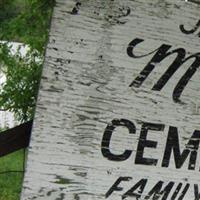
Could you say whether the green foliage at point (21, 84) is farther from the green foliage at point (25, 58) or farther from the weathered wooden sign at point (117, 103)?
the weathered wooden sign at point (117, 103)

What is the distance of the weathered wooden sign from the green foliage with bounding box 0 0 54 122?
1.38 m

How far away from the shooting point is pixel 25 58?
124 inches

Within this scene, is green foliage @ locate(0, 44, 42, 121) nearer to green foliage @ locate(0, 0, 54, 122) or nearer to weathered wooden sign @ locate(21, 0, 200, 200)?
green foliage @ locate(0, 0, 54, 122)

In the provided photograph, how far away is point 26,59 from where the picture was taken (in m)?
3.15

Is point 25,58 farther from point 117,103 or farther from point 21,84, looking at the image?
point 117,103

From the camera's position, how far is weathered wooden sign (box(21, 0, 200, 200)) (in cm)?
146

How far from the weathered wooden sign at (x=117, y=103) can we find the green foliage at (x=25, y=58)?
54.3 inches

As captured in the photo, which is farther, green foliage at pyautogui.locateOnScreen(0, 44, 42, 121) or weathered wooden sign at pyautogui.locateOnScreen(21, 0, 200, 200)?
green foliage at pyautogui.locateOnScreen(0, 44, 42, 121)

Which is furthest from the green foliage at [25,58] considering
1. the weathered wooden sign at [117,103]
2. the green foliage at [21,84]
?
the weathered wooden sign at [117,103]

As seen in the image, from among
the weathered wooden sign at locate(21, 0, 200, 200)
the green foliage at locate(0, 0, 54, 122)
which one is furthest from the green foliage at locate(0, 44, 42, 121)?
the weathered wooden sign at locate(21, 0, 200, 200)

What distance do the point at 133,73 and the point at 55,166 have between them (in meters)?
0.32

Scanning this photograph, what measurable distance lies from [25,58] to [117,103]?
1.72m

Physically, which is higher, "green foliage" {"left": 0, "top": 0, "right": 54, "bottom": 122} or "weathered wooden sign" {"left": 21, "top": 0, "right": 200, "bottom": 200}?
"green foliage" {"left": 0, "top": 0, "right": 54, "bottom": 122}

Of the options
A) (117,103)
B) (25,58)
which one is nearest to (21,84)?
(25,58)
